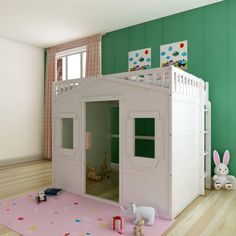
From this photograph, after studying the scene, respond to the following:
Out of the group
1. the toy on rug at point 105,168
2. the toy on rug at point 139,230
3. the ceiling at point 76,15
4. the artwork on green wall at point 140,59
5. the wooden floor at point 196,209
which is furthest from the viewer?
the artwork on green wall at point 140,59

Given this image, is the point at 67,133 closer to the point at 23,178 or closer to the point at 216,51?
the point at 23,178

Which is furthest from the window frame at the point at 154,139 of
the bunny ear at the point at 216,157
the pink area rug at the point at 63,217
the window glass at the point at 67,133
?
the bunny ear at the point at 216,157

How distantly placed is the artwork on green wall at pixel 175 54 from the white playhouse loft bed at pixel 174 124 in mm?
616

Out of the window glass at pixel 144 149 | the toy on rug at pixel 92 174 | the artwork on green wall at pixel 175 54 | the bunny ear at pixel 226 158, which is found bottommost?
the toy on rug at pixel 92 174

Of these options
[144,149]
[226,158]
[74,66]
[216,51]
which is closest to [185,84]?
[144,149]

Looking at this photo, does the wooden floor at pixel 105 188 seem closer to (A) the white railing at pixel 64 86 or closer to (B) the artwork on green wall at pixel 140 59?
(A) the white railing at pixel 64 86

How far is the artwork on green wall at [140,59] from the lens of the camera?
393 centimetres

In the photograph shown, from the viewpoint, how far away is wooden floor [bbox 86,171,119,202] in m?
2.91

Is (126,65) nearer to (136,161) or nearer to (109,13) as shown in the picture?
(109,13)

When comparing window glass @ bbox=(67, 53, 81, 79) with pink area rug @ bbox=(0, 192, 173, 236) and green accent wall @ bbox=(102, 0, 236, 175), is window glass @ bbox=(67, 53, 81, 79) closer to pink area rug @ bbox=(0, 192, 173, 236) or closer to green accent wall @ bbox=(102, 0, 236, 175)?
green accent wall @ bbox=(102, 0, 236, 175)

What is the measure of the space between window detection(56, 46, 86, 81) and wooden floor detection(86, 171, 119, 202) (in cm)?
234

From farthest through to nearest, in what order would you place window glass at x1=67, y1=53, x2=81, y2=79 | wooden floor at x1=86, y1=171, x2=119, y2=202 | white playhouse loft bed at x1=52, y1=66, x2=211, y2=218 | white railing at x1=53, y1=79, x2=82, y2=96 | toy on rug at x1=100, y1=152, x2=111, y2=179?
1. window glass at x1=67, y1=53, x2=81, y2=79
2. toy on rug at x1=100, y1=152, x2=111, y2=179
3. white railing at x1=53, y1=79, x2=82, y2=96
4. wooden floor at x1=86, y1=171, x2=119, y2=202
5. white playhouse loft bed at x1=52, y1=66, x2=211, y2=218

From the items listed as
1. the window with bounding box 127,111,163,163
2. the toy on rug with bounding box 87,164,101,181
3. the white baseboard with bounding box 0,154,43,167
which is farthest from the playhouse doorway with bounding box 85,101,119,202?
the white baseboard with bounding box 0,154,43,167

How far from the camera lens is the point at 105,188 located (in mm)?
3191
